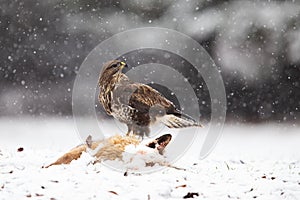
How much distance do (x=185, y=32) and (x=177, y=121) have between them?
8.08 metres

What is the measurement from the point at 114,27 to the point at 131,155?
8984 mm

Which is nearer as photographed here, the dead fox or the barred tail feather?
the dead fox

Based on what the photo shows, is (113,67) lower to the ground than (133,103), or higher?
higher

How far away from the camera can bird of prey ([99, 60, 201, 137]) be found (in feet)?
16.5

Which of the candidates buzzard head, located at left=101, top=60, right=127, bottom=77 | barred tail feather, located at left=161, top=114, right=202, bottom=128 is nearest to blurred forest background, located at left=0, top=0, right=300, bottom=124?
barred tail feather, located at left=161, top=114, right=202, bottom=128

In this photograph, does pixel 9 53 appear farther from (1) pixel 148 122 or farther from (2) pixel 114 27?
(1) pixel 148 122

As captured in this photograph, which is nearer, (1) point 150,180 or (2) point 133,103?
(1) point 150,180

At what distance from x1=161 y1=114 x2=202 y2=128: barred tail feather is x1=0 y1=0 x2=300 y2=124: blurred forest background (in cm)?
766

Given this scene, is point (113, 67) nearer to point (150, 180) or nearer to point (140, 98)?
point (140, 98)

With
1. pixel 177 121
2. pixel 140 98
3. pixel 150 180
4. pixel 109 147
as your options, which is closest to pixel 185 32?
pixel 177 121

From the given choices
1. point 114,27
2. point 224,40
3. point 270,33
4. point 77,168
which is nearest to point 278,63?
point 270,33

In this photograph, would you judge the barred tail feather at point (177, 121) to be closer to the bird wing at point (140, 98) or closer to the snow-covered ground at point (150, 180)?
the bird wing at point (140, 98)

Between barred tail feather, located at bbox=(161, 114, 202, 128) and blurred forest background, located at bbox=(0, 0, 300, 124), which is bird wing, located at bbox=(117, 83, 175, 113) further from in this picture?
blurred forest background, located at bbox=(0, 0, 300, 124)

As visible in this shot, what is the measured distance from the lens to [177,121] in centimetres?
526
